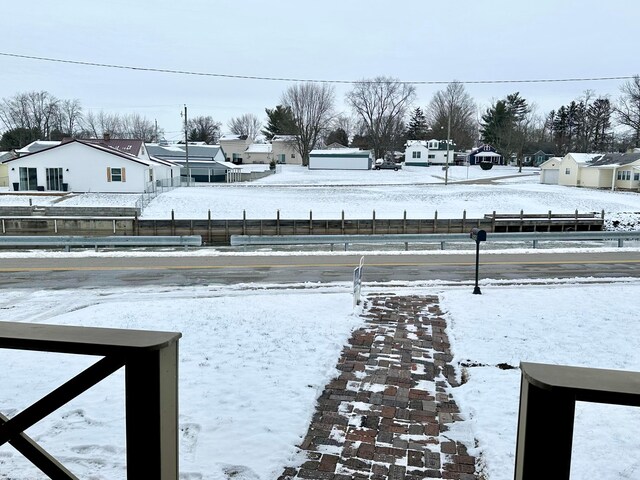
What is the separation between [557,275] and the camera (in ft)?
54.5

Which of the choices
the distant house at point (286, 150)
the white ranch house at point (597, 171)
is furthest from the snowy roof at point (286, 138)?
the white ranch house at point (597, 171)

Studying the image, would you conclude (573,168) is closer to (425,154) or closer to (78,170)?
(425,154)

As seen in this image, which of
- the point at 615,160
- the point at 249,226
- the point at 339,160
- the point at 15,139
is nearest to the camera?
the point at 249,226

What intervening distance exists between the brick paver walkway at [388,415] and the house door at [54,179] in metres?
45.4

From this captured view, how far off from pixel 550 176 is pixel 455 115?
181 feet

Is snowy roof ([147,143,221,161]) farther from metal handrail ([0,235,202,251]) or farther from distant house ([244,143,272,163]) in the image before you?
metal handrail ([0,235,202,251])

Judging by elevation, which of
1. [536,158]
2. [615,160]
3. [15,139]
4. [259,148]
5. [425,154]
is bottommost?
[615,160]

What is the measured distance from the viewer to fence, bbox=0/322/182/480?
6.36ft

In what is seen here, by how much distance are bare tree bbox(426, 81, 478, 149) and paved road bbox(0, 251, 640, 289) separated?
101 m

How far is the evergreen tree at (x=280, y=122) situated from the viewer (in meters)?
106

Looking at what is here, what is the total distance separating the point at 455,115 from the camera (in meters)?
122

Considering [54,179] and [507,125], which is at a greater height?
[507,125]

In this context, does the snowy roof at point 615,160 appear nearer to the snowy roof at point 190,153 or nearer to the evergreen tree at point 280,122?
the snowy roof at point 190,153

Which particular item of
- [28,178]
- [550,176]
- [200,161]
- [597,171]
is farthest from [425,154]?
[28,178]
